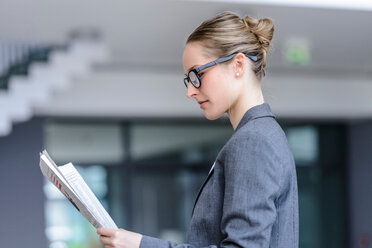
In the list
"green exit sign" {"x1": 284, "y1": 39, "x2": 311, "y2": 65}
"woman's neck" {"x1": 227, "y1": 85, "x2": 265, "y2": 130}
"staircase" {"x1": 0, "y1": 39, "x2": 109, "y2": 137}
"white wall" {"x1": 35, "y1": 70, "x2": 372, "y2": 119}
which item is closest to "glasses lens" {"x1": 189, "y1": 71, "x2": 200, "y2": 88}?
"woman's neck" {"x1": 227, "y1": 85, "x2": 265, "y2": 130}

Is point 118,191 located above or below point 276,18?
below

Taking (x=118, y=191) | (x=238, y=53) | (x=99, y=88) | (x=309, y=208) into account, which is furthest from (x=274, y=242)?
(x=309, y=208)

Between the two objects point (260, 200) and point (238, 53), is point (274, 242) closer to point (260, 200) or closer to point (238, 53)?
point (260, 200)

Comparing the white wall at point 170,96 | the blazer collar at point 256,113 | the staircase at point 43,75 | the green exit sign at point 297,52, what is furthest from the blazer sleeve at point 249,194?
the white wall at point 170,96

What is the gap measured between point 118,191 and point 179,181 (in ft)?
2.68

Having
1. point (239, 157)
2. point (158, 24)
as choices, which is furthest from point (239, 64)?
point (158, 24)

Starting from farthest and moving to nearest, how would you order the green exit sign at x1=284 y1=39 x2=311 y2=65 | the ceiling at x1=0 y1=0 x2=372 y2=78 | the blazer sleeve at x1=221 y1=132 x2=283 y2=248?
the green exit sign at x1=284 y1=39 x2=311 y2=65 → the ceiling at x1=0 y1=0 x2=372 y2=78 → the blazer sleeve at x1=221 y1=132 x2=283 y2=248

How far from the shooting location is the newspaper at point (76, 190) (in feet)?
4.64

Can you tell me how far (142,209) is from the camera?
26.6 feet

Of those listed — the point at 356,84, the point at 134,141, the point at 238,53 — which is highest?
the point at 238,53

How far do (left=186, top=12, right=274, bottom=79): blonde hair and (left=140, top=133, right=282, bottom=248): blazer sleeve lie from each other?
21 cm

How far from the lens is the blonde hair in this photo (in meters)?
1.43

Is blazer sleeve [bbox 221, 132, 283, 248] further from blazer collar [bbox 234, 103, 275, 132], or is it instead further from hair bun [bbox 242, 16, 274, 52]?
hair bun [bbox 242, 16, 274, 52]

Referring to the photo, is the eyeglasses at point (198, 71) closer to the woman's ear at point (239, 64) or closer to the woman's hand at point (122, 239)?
the woman's ear at point (239, 64)
